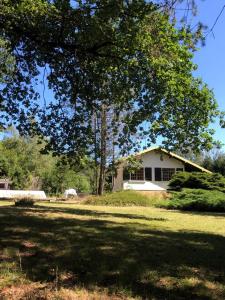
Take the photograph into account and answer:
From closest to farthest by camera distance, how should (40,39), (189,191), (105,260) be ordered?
(105,260) → (40,39) → (189,191)

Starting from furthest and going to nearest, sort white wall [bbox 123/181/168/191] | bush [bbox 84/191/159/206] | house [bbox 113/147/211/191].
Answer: house [bbox 113/147/211/191], white wall [bbox 123/181/168/191], bush [bbox 84/191/159/206]

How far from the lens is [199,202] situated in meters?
27.3

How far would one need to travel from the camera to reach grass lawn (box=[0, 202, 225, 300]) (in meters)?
6.55

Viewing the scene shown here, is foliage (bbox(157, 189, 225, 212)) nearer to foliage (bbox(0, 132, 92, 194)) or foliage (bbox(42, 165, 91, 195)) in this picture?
foliage (bbox(0, 132, 92, 194))

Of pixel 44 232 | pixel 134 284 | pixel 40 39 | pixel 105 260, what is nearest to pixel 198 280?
pixel 134 284

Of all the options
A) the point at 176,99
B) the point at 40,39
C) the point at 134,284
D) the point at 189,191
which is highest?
the point at 40,39

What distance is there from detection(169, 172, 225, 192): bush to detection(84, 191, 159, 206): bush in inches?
147

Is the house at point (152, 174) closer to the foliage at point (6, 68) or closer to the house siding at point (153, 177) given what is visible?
the house siding at point (153, 177)

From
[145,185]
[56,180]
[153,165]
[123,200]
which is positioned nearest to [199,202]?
[123,200]

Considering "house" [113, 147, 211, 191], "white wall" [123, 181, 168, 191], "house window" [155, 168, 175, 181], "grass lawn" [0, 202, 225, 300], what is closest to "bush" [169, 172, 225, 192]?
"white wall" [123, 181, 168, 191]

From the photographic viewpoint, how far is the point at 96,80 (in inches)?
545

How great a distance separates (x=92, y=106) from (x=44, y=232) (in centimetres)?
494

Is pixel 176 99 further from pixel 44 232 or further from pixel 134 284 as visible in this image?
pixel 134 284

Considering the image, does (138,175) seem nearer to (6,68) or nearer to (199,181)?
(199,181)
